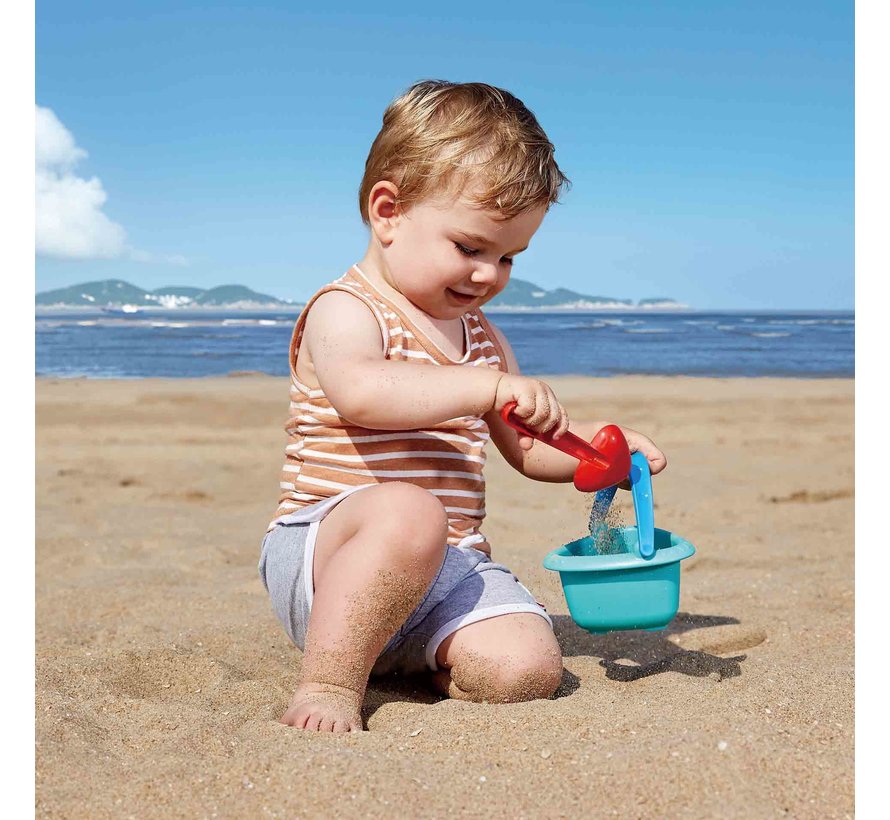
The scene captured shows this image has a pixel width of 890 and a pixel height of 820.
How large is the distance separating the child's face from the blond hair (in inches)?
1.2

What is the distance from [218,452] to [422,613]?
4.27 m

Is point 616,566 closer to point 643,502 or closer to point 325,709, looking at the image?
point 643,502

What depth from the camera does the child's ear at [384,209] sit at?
2189 millimetres

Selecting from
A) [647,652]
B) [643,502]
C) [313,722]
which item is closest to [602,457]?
[643,502]

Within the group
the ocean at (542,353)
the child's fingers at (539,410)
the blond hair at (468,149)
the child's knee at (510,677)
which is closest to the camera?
the child's fingers at (539,410)

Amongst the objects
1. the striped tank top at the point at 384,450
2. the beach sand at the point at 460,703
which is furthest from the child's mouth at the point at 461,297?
the beach sand at the point at 460,703

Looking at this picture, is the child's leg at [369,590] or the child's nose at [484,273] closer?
the child's leg at [369,590]

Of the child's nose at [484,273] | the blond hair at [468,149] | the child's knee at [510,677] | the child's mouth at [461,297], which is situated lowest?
the child's knee at [510,677]

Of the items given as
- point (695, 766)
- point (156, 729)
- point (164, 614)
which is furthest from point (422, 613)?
point (164, 614)

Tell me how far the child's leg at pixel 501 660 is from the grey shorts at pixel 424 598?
0.03m

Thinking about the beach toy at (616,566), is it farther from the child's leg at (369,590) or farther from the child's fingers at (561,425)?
the child's leg at (369,590)

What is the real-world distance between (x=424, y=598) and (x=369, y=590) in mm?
233

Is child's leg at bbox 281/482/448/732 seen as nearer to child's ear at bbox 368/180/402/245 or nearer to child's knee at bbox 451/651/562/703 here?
child's knee at bbox 451/651/562/703

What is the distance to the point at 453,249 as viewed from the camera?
6.99 ft
